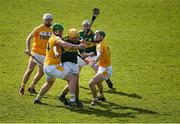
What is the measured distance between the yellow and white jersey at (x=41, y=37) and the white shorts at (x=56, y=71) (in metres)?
1.99

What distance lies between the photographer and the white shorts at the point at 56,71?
18.9m

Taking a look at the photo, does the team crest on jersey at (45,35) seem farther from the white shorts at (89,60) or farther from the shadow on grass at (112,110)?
the shadow on grass at (112,110)

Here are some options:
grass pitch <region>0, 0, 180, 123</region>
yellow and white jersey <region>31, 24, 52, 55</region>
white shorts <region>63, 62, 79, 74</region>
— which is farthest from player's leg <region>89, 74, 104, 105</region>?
yellow and white jersey <region>31, 24, 52, 55</region>

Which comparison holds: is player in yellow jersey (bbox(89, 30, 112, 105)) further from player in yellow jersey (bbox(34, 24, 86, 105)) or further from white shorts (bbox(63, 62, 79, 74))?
player in yellow jersey (bbox(34, 24, 86, 105))

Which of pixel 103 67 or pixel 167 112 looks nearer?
pixel 167 112

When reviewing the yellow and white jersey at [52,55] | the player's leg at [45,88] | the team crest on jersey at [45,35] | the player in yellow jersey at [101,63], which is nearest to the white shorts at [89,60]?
the player in yellow jersey at [101,63]

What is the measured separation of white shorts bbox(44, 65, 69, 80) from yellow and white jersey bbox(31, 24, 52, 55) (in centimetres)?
199

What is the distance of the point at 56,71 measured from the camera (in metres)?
18.9

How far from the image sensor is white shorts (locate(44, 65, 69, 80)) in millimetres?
18891

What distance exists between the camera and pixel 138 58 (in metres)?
26.9

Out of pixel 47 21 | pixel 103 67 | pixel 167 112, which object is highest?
pixel 47 21

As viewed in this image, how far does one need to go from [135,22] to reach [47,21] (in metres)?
→ 12.7

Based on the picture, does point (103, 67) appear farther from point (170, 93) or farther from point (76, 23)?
point (76, 23)

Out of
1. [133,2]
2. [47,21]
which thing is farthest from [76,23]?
[47,21]
